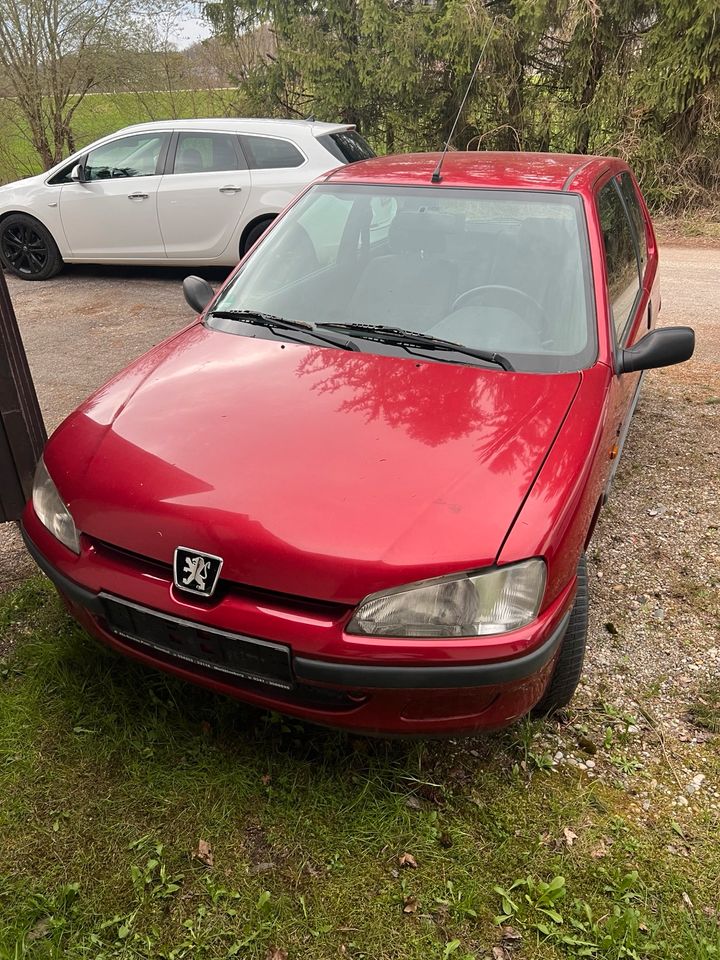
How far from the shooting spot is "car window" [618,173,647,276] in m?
3.78

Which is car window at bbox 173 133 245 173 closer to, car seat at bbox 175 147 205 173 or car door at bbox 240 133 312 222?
car seat at bbox 175 147 205 173

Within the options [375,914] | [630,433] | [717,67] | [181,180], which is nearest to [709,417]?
[630,433]

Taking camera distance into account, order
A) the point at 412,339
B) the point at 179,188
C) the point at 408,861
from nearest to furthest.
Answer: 1. the point at 408,861
2. the point at 412,339
3. the point at 179,188

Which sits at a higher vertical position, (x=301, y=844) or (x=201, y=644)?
(x=201, y=644)

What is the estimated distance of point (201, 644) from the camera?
1.89 metres

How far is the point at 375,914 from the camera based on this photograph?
1827 mm

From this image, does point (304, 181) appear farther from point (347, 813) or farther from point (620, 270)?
point (347, 813)

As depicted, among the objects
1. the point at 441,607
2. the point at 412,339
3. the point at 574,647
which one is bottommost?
the point at 574,647

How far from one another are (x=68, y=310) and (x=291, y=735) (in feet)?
19.4

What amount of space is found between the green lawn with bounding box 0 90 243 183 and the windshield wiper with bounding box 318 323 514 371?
39.4 ft

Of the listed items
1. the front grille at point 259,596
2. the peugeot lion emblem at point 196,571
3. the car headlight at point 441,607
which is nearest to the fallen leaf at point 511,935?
the car headlight at point 441,607

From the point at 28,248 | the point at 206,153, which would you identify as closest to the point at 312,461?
the point at 206,153

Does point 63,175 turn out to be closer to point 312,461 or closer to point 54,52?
point 54,52

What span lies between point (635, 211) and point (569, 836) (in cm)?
329
